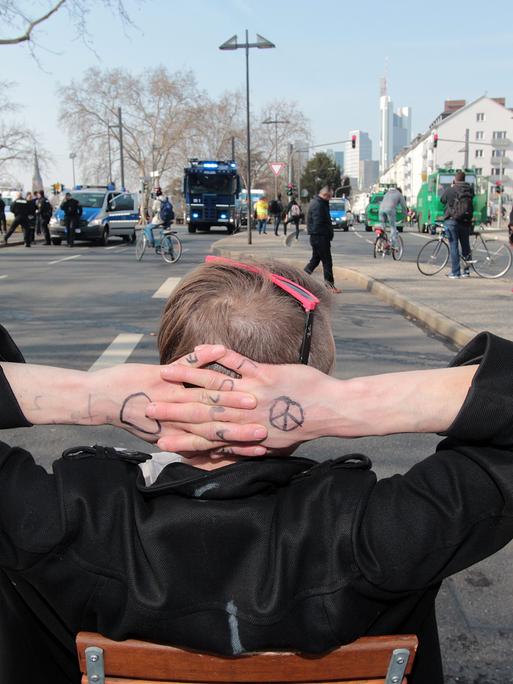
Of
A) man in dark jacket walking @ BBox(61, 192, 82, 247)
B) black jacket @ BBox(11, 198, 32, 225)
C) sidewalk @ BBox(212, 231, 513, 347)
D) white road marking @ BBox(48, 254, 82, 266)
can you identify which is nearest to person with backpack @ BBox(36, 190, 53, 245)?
black jacket @ BBox(11, 198, 32, 225)

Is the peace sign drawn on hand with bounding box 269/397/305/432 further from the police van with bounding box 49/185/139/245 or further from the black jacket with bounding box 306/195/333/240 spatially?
the police van with bounding box 49/185/139/245

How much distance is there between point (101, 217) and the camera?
26.9 metres

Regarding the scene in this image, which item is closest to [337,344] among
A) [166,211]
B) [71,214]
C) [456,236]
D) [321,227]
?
[321,227]

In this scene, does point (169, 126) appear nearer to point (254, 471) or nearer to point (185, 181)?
point (185, 181)

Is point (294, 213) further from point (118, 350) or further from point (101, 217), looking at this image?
point (118, 350)

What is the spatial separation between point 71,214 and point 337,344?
19632 millimetres

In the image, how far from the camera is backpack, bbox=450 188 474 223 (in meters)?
13.5

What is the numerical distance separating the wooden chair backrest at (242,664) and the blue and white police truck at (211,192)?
1431 inches

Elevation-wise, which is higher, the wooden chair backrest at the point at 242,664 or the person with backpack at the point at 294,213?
the person with backpack at the point at 294,213

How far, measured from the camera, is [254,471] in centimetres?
A: 112

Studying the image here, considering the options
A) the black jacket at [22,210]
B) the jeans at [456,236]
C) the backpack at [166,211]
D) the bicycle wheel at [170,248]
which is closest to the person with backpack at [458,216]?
the jeans at [456,236]

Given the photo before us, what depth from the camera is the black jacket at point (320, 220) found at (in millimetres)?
12898

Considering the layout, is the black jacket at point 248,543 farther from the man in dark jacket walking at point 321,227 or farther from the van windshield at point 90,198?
the van windshield at point 90,198

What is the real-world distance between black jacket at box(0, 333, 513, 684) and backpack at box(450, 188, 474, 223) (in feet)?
42.8
